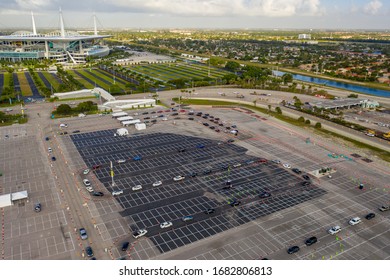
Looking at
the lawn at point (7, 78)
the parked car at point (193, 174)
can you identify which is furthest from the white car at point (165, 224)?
the lawn at point (7, 78)

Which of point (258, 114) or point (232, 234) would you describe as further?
point (258, 114)

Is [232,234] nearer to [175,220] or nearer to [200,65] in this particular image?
[175,220]

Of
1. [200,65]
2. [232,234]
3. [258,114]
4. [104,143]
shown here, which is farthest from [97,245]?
[200,65]

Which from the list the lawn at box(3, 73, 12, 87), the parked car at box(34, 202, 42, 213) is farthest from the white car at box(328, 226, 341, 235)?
the lawn at box(3, 73, 12, 87)

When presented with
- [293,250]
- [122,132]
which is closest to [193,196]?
[293,250]

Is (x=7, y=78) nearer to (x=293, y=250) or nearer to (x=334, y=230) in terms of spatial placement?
(x=293, y=250)

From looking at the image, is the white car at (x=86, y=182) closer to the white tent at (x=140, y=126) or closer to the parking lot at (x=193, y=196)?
the parking lot at (x=193, y=196)

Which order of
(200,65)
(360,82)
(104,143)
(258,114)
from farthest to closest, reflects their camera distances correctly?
(200,65) < (360,82) < (258,114) < (104,143)
